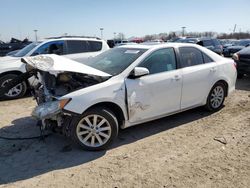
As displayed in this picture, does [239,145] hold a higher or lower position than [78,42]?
lower

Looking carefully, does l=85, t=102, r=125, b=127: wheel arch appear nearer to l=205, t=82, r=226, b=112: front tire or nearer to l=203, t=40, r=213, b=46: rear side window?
l=205, t=82, r=226, b=112: front tire

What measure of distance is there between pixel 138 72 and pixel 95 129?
116 cm

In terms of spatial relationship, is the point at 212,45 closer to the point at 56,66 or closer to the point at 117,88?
the point at 117,88

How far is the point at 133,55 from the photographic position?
5.12m

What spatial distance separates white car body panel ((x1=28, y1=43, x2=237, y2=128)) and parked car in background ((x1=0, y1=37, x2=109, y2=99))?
4047 mm

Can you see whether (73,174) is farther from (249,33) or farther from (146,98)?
(249,33)

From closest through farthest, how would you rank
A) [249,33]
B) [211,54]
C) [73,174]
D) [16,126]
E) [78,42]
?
1. [73,174]
2. [16,126]
3. [211,54]
4. [78,42]
5. [249,33]

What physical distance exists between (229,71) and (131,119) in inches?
114

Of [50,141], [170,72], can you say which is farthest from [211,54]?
[50,141]

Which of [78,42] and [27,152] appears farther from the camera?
[78,42]

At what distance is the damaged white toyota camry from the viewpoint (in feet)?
14.2

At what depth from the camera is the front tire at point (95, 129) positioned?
4313mm

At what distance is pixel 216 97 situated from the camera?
6.25 metres

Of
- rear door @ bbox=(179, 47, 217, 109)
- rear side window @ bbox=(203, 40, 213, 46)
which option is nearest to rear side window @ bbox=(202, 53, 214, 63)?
rear door @ bbox=(179, 47, 217, 109)
